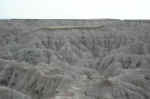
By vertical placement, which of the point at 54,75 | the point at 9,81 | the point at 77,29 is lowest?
the point at 9,81

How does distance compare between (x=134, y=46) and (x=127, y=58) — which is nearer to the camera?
(x=127, y=58)

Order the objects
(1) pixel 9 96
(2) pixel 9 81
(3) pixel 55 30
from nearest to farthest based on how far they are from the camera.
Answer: (1) pixel 9 96
(2) pixel 9 81
(3) pixel 55 30

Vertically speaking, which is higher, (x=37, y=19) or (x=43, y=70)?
(x=37, y=19)

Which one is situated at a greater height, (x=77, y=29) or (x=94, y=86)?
(x=77, y=29)

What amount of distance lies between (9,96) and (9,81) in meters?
1.91

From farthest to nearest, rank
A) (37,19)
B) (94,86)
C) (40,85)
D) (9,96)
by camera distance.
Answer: (37,19) < (40,85) < (94,86) < (9,96)

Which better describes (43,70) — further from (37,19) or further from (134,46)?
(37,19)

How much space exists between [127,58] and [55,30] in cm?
702

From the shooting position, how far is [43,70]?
12.9ft

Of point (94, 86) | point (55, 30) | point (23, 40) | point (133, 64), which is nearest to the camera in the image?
point (94, 86)

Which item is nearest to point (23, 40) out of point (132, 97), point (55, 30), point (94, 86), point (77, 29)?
point (55, 30)

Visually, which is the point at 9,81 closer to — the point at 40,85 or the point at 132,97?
the point at 40,85

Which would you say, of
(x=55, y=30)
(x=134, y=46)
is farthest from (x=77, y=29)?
(x=134, y=46)

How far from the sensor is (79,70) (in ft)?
15.1
